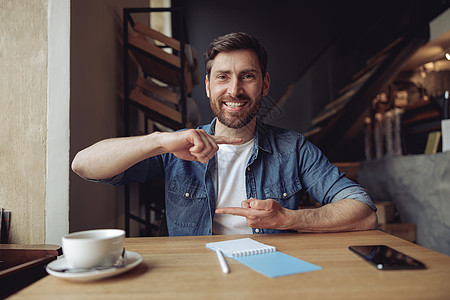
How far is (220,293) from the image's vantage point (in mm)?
514

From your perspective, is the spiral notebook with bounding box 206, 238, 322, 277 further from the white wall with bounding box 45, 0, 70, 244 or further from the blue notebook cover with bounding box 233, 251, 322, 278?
the white wall with bounding box 45, 0, 70, 244

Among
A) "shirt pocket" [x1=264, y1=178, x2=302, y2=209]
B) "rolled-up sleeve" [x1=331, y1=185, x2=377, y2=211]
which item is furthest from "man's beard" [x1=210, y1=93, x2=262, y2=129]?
"rolled-up sleeve" [x1=331, y1=185, x2=377, y2=211]

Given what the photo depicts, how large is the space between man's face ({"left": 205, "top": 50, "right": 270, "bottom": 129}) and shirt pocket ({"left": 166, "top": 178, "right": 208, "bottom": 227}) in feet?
1.16

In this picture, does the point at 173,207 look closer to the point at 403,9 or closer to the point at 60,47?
the point at 60,47

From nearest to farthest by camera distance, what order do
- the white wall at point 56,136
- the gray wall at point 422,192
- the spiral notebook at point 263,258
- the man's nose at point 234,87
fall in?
the spiral notebook at point 263,258
the white wall at point 56,136
the man's nose at point 234,87
the gray wall at point 422,192

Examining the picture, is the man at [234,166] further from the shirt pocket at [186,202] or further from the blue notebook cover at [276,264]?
the blue notebook cover at [276,264]

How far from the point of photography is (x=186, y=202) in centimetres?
130

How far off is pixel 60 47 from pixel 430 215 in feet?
A: 9.92

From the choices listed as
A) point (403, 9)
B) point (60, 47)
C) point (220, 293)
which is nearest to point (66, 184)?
point (60, 47)

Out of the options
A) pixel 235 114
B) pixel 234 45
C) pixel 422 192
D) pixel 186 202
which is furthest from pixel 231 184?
pixel 422 192

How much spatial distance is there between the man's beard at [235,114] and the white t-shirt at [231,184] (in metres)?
0.10

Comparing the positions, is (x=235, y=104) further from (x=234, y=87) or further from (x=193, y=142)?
(x=193, y=142)

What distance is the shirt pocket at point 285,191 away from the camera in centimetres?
135

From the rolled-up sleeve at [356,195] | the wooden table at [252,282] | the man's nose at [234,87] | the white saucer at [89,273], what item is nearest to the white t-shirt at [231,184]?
the man's nose at [234,87]
